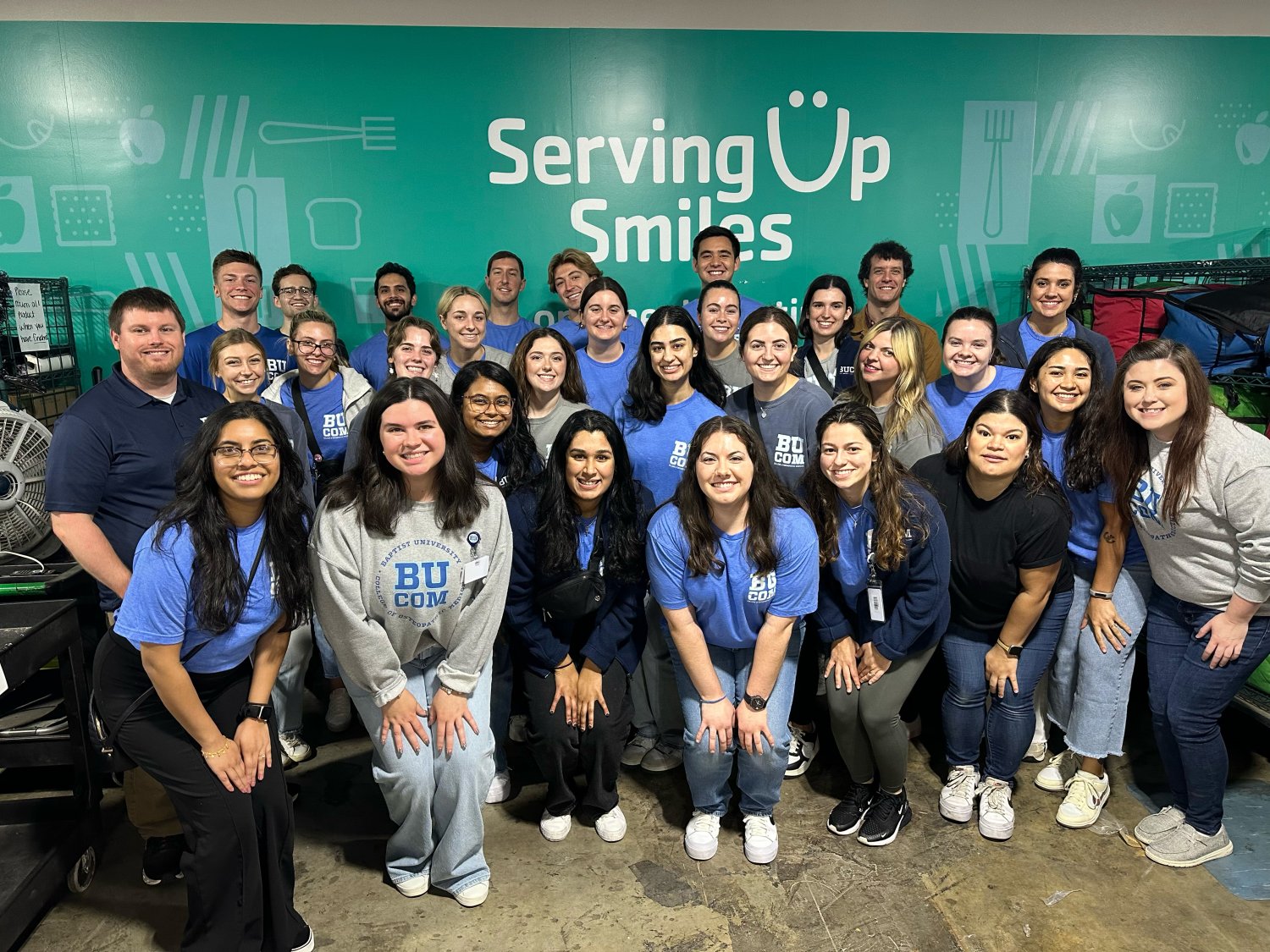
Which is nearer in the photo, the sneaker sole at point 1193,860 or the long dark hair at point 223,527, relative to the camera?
the long dark hair at point 223,527

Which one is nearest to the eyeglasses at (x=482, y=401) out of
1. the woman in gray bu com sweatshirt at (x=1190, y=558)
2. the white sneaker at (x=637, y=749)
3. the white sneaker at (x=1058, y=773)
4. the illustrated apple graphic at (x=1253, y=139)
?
the white sneaker at (x=637, y=749)

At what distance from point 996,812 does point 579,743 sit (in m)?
1.41

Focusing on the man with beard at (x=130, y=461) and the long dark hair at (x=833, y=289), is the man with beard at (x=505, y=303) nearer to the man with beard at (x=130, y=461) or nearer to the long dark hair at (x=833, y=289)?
the long dark hair at (x=833, y=289)

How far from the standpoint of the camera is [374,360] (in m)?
4.41

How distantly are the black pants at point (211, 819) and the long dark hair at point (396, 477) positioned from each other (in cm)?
58

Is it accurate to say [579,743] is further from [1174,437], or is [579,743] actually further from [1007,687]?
[1174,437]

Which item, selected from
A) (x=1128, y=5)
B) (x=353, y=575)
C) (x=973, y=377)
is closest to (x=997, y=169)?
(x=1128, y=5)

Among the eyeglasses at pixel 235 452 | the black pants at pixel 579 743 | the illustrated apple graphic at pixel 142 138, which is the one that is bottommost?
the black pants at pixel 579 743

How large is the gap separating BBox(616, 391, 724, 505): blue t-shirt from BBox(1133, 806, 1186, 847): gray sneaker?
1.92 m

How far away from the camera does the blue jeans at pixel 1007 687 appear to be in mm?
2980

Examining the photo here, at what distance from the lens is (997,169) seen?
5.40 metres

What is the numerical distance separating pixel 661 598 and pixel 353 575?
3.01ft

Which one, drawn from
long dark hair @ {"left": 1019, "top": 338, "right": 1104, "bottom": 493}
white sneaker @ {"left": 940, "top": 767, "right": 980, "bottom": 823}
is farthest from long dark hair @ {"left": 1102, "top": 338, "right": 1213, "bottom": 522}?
white sneaker @ {"left": 940, "top": 767, "right": 980, "bottom": 823}

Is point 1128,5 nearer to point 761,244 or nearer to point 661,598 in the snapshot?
point 761,244
